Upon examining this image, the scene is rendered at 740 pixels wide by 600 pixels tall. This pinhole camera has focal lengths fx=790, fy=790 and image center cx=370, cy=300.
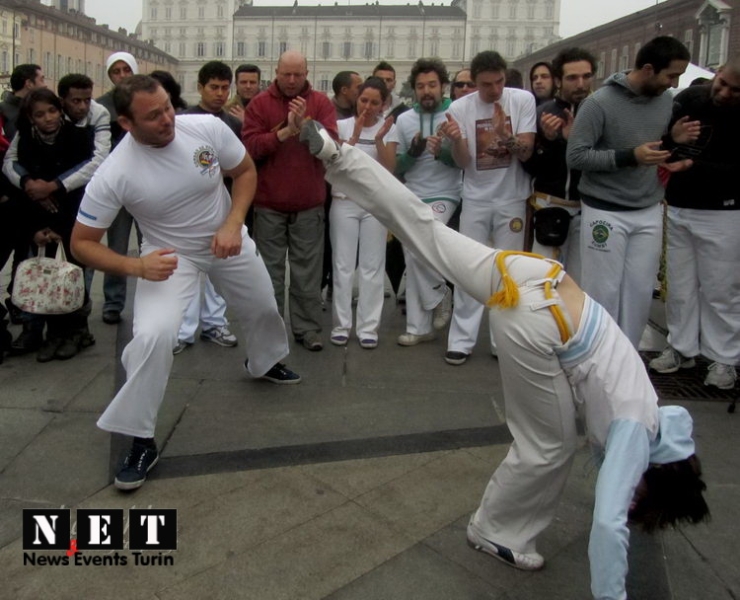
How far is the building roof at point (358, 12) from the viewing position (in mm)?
125750

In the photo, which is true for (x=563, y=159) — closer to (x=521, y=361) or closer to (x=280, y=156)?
(x=280, y=156)

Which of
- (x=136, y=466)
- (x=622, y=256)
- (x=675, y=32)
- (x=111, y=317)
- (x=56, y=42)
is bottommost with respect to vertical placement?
(x=136, y=466)

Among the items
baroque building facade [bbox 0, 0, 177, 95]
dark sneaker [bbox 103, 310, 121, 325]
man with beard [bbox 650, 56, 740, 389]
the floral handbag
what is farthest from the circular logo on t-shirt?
baroque building facade [bbox 0, 0, 177, 95]

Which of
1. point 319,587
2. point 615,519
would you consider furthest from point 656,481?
point 319,587

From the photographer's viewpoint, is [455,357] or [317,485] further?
[455,357]

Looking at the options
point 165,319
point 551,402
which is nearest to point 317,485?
point 165,319

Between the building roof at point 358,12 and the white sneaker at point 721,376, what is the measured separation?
418 ft

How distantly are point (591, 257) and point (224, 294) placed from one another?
89.4 inches

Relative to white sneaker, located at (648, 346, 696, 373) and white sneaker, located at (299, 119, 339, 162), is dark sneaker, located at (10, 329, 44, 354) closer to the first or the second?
white sneaker, located at (299, 119, 339, 162)

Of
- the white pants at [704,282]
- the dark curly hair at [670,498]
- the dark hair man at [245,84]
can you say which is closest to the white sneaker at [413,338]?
the white pants at [704,282]

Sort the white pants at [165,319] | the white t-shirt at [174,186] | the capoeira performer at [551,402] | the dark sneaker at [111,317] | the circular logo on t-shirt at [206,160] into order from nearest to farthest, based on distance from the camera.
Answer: the capoeira performer at [551,402] → the white pants at [165,319] → the white t-shirt at [174,186] → the circular logo on t-shirt at [206,160] → the dark sneaker at [111,317]

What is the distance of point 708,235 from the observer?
16.5 ft

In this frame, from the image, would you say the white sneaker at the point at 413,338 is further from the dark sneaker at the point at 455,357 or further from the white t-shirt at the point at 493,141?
the white t-shirt at the point at 493,141
